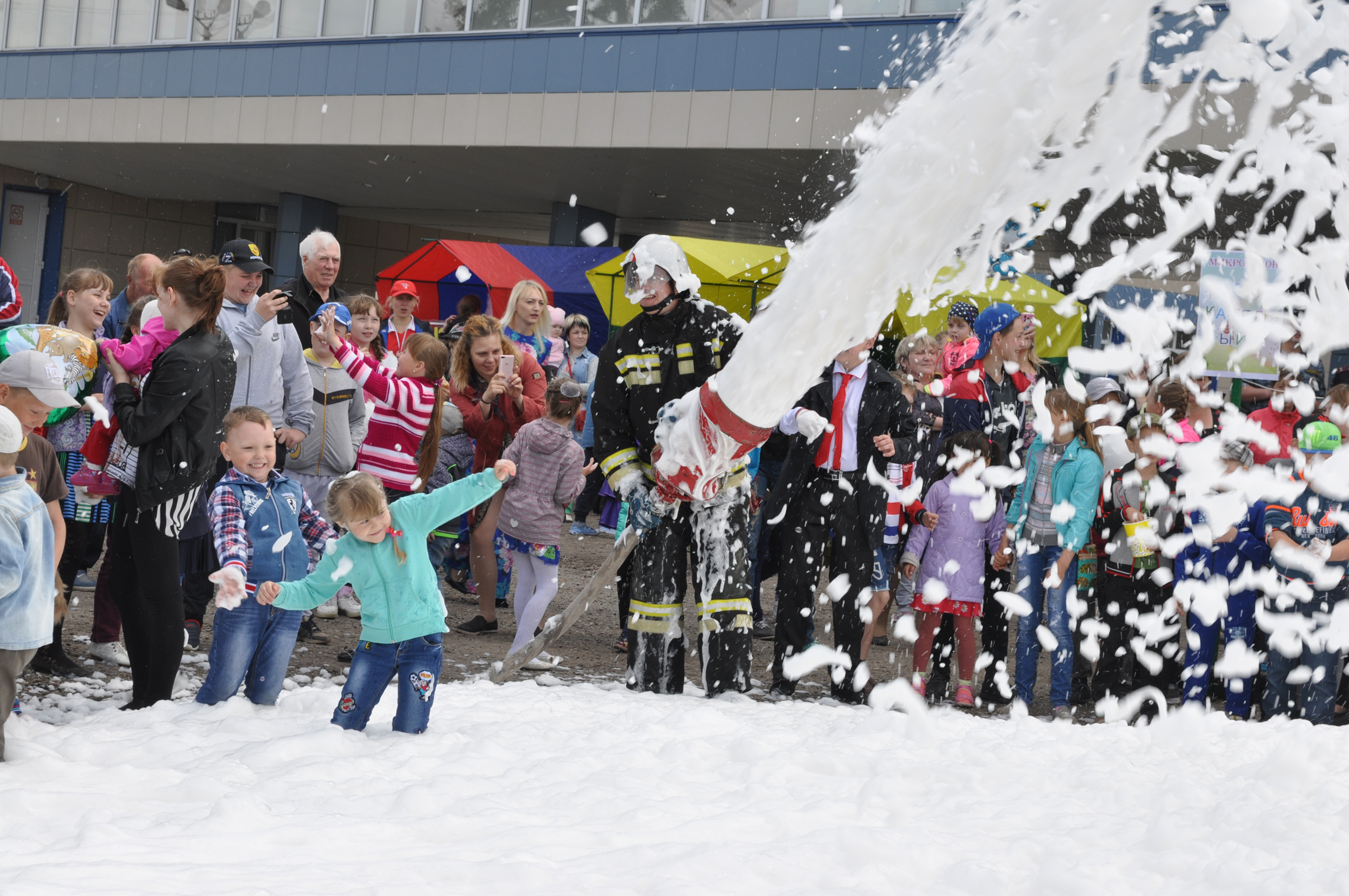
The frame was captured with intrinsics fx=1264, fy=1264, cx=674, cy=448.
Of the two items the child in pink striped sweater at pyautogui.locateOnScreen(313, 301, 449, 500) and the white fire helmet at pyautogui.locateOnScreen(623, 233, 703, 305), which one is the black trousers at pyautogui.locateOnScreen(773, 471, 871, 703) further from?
the child in pink striped sweater at pyautogui.locateOnScreen(313, 301, 449, 500)

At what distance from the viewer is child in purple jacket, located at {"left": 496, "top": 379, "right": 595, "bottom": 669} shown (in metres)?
6.66

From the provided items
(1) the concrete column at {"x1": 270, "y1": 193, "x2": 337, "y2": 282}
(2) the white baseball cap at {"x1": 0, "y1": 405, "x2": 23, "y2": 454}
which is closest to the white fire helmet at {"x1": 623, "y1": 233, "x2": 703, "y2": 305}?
(2) the white baseball cap at {"x1": 0, "y1": 405, "x2": 23, "y2": 454}

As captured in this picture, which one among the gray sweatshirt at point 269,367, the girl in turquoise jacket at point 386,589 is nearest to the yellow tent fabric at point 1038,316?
the gray sweatshirt at point 269,367

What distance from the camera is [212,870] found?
3.06 meters

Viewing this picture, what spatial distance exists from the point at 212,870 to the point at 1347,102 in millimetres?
4781

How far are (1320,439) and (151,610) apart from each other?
5.28m

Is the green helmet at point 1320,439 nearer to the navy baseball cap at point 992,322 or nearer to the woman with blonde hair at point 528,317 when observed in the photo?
the navy baseball cap at point 992,322

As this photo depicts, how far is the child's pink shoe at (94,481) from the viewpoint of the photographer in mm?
5809

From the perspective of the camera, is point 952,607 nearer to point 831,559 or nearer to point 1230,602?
point 831,559

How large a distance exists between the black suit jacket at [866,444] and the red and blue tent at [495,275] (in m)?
8.53

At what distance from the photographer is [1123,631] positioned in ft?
21.8

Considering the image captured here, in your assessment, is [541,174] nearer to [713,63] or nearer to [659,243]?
[713,63]

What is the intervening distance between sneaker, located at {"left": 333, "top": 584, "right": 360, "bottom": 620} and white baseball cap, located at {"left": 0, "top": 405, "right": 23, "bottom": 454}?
3.34 metres

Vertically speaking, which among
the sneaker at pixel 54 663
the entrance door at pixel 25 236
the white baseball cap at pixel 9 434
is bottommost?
the sneaker at pixel 54 663
